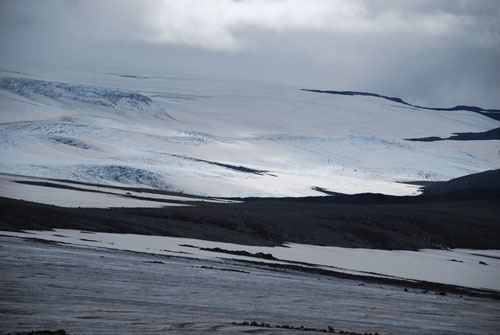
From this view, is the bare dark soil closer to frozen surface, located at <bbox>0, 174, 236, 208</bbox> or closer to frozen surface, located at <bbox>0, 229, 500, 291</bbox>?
frozen surface, located at <bbox>0, 229, 500, 291</bbox>

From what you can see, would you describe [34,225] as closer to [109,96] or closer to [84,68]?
[109,96]

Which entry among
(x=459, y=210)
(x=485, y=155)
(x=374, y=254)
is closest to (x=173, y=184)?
(x=459, y=210)

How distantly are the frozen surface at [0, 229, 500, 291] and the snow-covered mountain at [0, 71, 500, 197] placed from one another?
3538 cm

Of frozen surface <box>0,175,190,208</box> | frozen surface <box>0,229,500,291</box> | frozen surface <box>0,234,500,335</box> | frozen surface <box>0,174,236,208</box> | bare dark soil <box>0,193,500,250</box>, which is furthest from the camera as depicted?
frozen surface <box>0,174,236,208</box>

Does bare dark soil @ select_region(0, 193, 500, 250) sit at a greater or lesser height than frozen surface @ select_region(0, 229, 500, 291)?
greater

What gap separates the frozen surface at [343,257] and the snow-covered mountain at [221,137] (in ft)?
116

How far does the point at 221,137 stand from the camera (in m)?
121

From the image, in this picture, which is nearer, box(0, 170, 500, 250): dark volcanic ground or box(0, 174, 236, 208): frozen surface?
box(0, 170, 500, 250): dark volcanic ground

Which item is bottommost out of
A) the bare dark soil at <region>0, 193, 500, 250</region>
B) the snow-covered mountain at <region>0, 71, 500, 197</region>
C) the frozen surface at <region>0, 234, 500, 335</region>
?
the frozen surface at <region>0, 234, 500, 335</region>

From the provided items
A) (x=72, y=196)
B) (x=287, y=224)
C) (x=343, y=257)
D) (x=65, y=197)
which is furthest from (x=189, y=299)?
(x=72, y=196)

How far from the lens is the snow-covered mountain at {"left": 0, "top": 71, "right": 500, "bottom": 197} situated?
248ft

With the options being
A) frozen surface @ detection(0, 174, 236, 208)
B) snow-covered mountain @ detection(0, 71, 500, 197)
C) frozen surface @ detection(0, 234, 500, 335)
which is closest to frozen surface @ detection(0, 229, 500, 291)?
frozen surface @ detection(0, 234, 500, 335)

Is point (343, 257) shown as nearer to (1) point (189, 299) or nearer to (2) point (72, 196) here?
(1) point (189, 299)

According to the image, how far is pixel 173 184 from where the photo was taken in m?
70.8
